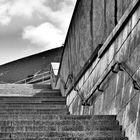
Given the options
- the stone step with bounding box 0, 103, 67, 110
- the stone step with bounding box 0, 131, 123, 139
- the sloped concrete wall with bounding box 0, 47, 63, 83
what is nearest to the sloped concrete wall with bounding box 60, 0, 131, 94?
the stone step with bounding box 0, 103, 67, 110

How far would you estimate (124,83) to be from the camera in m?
5.02

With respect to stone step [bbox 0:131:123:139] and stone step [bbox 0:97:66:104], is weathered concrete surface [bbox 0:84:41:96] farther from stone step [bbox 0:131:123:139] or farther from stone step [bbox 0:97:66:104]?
stone step [bbox 0:131:123:139]

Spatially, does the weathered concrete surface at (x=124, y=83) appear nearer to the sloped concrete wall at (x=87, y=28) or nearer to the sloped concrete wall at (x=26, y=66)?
the sloped concrete wall at (x=87, y=28)

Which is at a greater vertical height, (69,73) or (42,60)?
(42,60)

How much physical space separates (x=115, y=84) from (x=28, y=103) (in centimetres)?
374

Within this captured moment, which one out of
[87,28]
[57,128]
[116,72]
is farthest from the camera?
[87,28]

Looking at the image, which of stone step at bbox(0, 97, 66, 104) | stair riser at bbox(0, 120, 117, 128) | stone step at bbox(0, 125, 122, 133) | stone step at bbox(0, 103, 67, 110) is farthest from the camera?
stone step at bbox(0, 97, 66, 104)

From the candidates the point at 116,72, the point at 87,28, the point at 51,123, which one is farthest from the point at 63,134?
the point at 87,28

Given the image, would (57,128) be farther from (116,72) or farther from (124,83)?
(116,72)

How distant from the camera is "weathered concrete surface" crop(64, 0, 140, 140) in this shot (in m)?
4.51

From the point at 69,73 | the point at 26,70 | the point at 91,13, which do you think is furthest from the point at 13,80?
the point at 91,13

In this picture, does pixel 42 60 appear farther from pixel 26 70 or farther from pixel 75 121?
pixel 75 121

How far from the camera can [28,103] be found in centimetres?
879

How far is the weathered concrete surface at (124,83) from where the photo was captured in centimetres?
451
